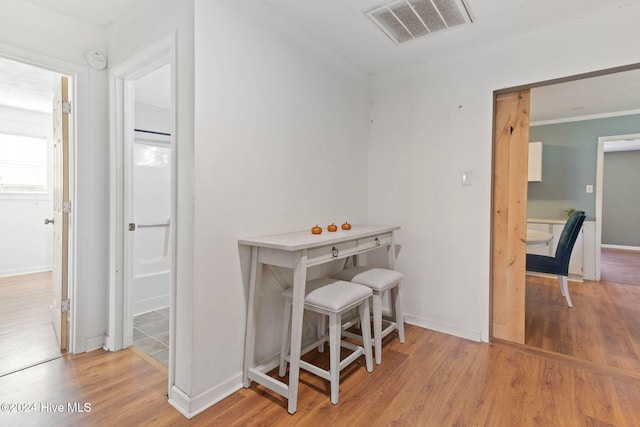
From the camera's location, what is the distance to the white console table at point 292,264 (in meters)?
1.68

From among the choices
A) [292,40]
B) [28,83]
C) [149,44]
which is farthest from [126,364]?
[28,83]

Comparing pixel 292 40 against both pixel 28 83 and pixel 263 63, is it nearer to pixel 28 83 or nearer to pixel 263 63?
pixel 263 63

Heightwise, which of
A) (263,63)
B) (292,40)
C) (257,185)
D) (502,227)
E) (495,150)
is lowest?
(502,227)

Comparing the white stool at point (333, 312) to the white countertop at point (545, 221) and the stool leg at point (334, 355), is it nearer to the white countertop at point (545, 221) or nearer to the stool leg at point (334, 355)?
the stool leg at point (334, 355)

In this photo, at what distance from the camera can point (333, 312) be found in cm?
174

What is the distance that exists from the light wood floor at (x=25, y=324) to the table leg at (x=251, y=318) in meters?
1.44

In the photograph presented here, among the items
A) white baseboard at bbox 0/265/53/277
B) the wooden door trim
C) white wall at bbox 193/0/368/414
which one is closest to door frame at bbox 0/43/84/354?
white wall at bbox 193/0/368/414

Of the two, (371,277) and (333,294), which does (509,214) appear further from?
(333,294)

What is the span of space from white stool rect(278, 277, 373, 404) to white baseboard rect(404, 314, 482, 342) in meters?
0.86

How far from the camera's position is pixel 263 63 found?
1989 mm

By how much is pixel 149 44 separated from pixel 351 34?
1.35m

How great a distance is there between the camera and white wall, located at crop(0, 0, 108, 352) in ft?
6.82

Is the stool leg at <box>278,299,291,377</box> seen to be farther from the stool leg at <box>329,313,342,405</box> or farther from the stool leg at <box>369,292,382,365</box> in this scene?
the stool leg at <box>369,292,382,365</box>

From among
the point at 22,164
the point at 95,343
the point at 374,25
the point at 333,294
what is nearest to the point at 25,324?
the point at 95,343
